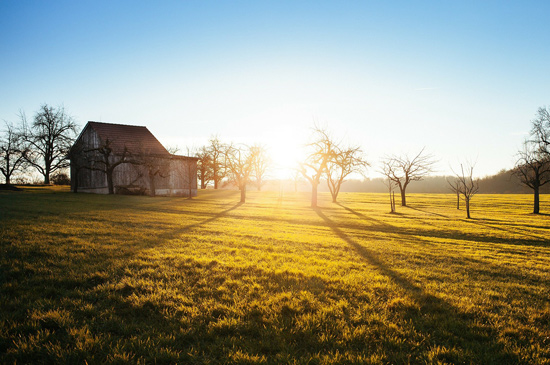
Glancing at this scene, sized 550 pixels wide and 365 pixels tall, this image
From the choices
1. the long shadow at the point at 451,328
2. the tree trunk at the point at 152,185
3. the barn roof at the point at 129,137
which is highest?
the barn roof at the point at 129,137

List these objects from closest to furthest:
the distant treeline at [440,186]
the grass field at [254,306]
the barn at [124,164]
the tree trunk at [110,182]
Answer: the grass field at [254,306]
the tree trunk at [110,182]
the barn at [124,164]
the distant treeline at [440,186]

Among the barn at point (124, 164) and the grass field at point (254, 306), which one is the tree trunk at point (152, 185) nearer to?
the barn at point (124, 164)

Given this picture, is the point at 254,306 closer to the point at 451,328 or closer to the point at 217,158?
the point at 451,328

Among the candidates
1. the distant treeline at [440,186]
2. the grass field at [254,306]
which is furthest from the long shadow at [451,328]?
the distant treeline at [440,186]

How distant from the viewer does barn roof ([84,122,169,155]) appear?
114 ft

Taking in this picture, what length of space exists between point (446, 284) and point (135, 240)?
9248mm

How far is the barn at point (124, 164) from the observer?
33344mm

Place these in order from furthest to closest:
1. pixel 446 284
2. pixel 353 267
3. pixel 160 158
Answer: pixel 160 158 < pixel 353 267 < pixel 446 284

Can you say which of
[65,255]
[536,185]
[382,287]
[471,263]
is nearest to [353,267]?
[382,287]

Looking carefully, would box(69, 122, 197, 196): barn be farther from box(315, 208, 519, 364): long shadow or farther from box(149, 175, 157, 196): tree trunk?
box(315, 208, 519, 364): long shadow

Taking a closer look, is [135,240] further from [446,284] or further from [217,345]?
[446,284]

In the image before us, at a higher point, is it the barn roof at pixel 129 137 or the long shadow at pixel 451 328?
the barn roof at pixel 129 137

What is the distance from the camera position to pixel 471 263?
28.4 feet

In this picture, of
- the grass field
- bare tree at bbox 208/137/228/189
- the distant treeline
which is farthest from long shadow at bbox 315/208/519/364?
the distant treeline
